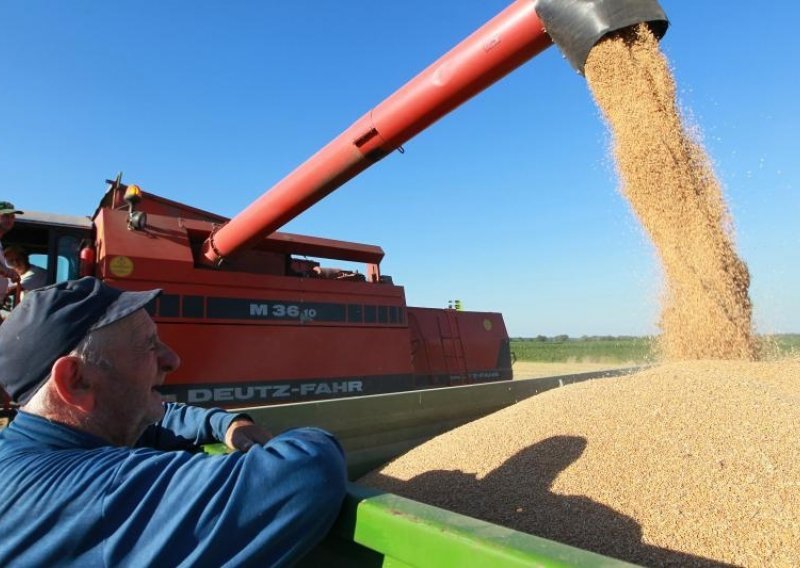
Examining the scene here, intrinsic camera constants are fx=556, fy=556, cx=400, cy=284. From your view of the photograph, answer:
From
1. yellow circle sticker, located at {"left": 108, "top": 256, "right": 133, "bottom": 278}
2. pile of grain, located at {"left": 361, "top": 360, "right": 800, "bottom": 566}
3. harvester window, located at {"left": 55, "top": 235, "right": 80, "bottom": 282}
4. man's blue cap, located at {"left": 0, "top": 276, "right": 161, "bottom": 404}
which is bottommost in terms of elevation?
pile of grain, located at {"left": 361, "top": 360, "right": 800, "bottom": 566}

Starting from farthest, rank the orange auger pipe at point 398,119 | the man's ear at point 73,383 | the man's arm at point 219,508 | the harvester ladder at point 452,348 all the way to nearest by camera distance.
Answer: the harvester ladder at point 452,348 < the orange auger pipe at point 398,119 < the man's ear at point 73,383 < the man's arm at point 219,508

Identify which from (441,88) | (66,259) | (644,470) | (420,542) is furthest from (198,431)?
(66,259)

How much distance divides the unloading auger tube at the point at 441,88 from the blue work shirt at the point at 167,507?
2.65m

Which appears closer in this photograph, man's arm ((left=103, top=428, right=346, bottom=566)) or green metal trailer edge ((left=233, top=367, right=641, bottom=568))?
green metal trailer edge ((left=233, top=367, right=641, bottom=568))

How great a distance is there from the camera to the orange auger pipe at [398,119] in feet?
9.98

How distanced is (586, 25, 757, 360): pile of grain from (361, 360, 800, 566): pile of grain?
0.56 m

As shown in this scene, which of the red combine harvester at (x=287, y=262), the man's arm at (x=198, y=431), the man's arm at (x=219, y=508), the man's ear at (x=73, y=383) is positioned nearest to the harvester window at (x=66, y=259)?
the red combine harvester at (x=287, y=262)

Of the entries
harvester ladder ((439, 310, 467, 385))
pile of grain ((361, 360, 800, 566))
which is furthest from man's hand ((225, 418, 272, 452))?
harvester ladder ((439, 310, 467, 385))

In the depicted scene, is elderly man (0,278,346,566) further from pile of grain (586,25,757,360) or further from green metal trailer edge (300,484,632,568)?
pile of grain (586,25,757,360)

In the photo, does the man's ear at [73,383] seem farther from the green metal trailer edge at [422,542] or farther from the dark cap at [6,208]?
the dark cap at [6,208]

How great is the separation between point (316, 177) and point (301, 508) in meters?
3.17

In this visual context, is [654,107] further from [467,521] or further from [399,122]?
[467,521]

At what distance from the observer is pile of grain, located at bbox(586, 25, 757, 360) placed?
3.07m

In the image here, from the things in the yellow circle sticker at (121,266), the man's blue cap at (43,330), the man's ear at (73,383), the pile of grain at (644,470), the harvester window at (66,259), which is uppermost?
the harvester window at (66,259)
